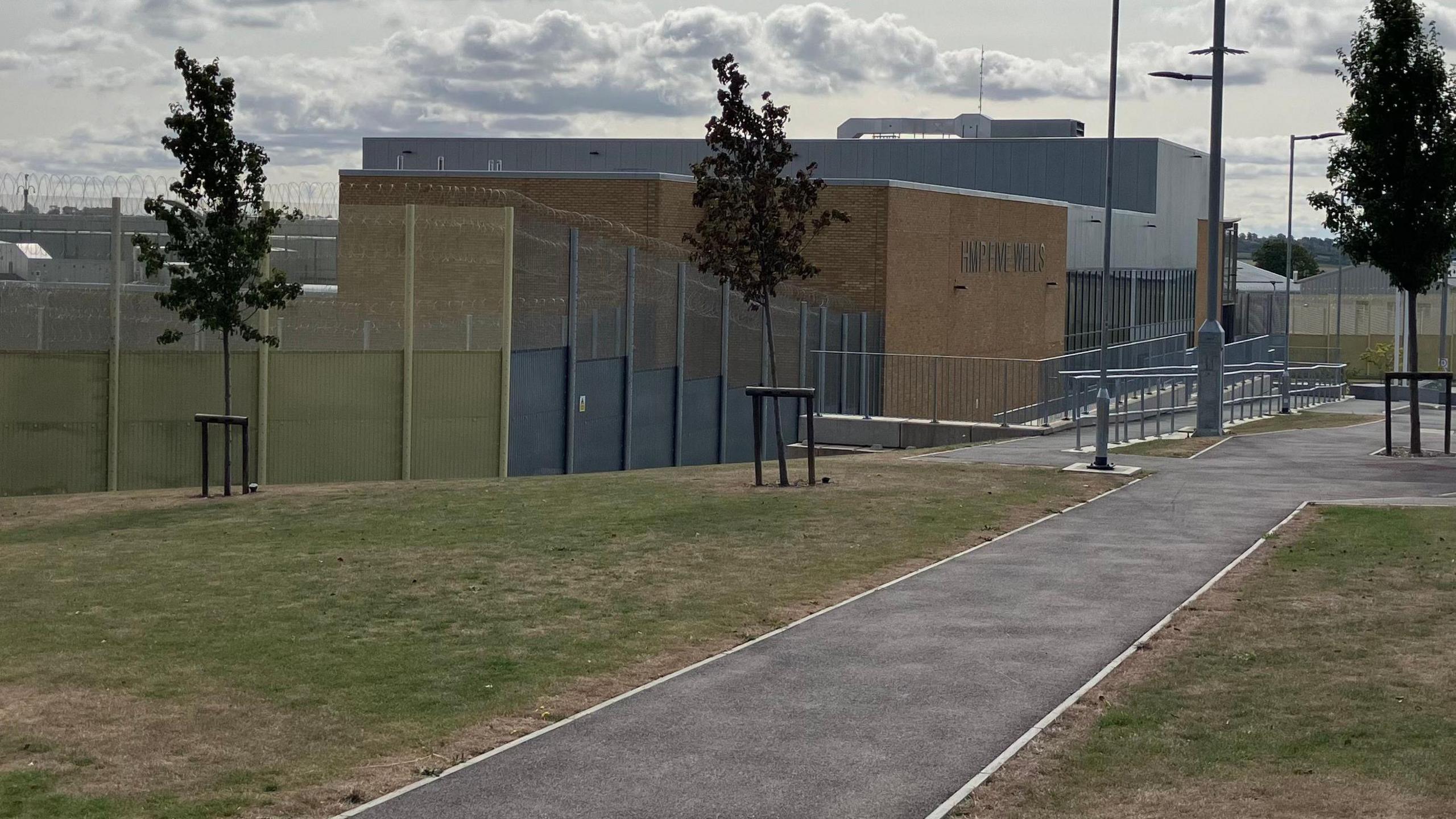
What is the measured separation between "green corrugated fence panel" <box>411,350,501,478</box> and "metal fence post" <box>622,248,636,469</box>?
11.3 ft

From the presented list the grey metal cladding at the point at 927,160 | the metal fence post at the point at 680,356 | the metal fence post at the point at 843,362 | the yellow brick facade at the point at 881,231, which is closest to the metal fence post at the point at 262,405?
the yellow brick facade at the point at 881,231

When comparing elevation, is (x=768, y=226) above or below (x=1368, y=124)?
below

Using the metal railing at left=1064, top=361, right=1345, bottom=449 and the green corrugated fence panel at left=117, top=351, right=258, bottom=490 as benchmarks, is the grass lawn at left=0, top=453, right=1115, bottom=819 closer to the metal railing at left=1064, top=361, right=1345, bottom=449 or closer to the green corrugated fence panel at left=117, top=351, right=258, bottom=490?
the green corrugated fence panel at left=117, top=351, right=258, bottom=490

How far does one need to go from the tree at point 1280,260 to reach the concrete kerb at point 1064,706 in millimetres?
149558

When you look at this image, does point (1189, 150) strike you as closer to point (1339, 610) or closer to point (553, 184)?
point (553, 184)

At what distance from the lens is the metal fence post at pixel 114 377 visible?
74.7 feet

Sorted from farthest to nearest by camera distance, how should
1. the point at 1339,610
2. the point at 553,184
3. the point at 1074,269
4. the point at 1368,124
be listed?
1. the point at 1074,269
2. the point at 553,184
3. the point at 1368,124
4. the point at 1339,610

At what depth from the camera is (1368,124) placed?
2519 cm

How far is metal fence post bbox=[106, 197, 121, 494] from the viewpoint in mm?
22766

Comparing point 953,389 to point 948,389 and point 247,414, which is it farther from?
point 247,414

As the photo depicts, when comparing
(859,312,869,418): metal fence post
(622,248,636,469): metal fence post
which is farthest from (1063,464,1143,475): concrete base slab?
(859,312,869,418): metal fence post

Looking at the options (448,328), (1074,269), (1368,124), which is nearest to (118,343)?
(448,328)

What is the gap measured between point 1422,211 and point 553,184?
61.0 ft

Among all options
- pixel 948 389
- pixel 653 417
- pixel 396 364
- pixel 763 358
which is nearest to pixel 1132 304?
pixel 948 389
